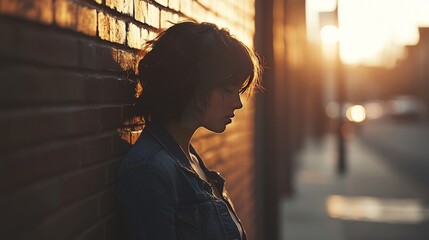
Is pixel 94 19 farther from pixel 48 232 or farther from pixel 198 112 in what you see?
pixel 48 232

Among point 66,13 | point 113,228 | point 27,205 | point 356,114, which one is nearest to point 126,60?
point 113,228

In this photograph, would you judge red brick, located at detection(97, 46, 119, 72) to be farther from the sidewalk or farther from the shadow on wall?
the sidewalk

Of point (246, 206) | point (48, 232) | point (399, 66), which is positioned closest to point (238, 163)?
point (246, 206)

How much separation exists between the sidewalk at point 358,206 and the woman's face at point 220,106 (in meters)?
6.52

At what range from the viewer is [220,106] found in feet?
8.23

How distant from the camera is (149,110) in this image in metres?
2.61

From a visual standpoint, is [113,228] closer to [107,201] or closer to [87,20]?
[107,201]

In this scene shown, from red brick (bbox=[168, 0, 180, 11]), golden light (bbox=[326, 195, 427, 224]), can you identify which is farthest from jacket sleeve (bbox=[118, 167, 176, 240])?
golden light (bbox=[326, 195, 427, 224])

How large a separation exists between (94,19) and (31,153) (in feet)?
2.29

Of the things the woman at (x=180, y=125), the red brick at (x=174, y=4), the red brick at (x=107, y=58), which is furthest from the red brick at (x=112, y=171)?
the red brick at (x=174, y=4)

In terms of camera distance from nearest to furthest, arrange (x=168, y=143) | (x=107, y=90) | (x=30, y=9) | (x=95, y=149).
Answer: (x=30, y=9), (x=95, y=149), (x=107, y=90), (x=168, y=143)

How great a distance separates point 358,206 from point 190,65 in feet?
31.9

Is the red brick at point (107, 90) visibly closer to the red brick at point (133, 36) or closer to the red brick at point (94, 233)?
the red brick at point (133, 36)

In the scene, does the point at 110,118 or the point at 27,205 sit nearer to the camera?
the point at 27,205
